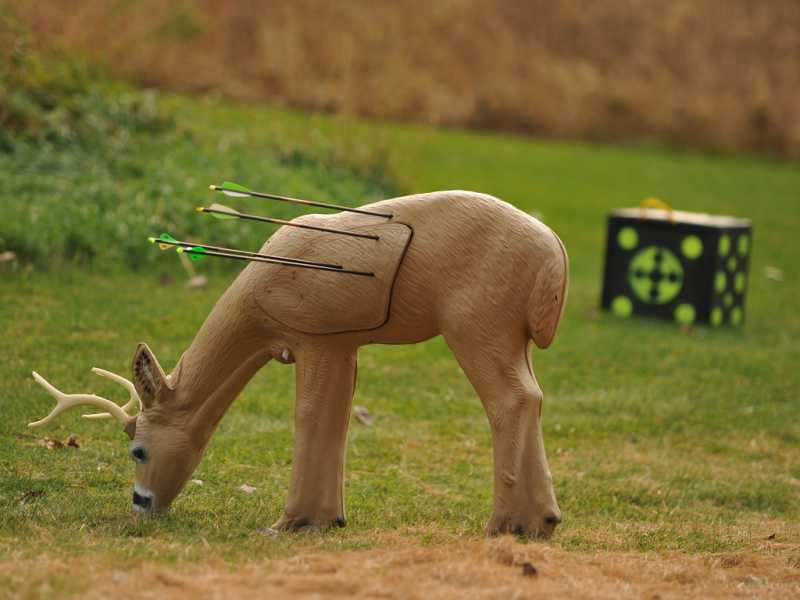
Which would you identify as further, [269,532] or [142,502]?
[142,502]

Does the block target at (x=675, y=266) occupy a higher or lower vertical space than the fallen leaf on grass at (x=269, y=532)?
higher

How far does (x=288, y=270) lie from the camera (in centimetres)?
530

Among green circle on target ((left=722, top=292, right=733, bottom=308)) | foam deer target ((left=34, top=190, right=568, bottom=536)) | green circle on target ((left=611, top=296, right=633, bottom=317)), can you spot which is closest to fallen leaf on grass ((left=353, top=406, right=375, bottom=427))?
foam deer target ((left=34, top=190, right=568, bottom=536))

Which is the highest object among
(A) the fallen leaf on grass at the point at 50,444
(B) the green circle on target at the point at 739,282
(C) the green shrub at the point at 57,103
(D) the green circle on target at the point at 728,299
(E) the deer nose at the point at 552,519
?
(C) the green shrub at the point at 57,103

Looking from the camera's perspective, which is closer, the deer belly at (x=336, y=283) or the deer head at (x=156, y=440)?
the deer belly at (x=336, y=283)

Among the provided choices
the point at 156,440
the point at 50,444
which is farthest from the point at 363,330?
the point at 50,444

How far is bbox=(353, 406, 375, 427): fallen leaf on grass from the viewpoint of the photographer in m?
7.80

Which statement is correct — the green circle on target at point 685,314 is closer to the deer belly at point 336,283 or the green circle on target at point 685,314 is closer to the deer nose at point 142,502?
the deer belly at point 336,283

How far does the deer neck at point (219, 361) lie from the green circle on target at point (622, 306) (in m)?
6.29

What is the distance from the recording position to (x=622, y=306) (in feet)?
36.9

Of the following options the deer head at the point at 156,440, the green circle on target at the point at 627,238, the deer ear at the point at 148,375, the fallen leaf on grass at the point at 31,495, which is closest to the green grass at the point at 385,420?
the fallen leaf on grass at the point at 31,495

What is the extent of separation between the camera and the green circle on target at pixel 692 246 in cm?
1085

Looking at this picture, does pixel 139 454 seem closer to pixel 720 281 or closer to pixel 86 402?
pixel 86 402

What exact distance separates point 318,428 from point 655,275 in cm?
637
